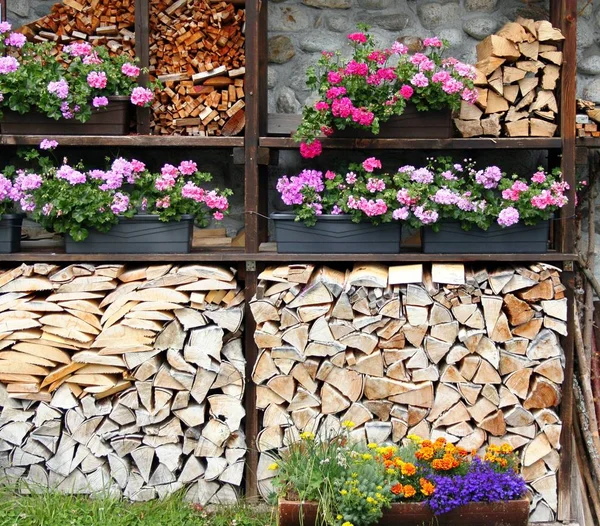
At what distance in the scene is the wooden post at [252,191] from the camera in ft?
12.7

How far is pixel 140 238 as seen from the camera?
388 centimetres

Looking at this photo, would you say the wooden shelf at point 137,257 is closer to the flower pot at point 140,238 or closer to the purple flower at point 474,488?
the flower pot at point 140,238

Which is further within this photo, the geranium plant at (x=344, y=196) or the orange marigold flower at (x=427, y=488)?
the geranium plant at (x=344, y=196)

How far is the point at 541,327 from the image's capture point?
3834 mm

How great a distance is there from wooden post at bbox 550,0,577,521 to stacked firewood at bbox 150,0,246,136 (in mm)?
1570

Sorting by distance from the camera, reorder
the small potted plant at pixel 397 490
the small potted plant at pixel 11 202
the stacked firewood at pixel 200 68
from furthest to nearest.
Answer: the stacked firewood at pixel 200 68 → the small potted plant at pixel 11 202 → the small potted plant at pixel 397 490

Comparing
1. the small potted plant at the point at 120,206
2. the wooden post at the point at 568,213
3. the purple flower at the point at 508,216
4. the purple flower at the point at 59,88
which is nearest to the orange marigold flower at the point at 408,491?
the wooden post at the point at 568,213

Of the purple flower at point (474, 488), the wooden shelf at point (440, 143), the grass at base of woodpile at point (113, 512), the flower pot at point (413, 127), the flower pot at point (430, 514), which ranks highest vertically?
the flower pot at point (413, 127)

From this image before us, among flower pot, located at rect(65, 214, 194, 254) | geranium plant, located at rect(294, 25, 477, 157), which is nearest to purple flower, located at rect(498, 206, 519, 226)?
geranium plant, located at rect(294, 25, 477, 157)

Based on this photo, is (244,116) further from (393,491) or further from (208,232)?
(393,491)

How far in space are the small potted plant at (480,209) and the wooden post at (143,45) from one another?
4.21 ft

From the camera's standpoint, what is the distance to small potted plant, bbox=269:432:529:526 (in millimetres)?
3340

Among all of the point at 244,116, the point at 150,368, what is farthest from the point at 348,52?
the point at 150,368

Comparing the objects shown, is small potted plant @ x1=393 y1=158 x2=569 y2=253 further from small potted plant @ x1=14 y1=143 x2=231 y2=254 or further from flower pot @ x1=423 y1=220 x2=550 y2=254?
small potted plant @ x1=14 y1=143 x2=231 y2=254
